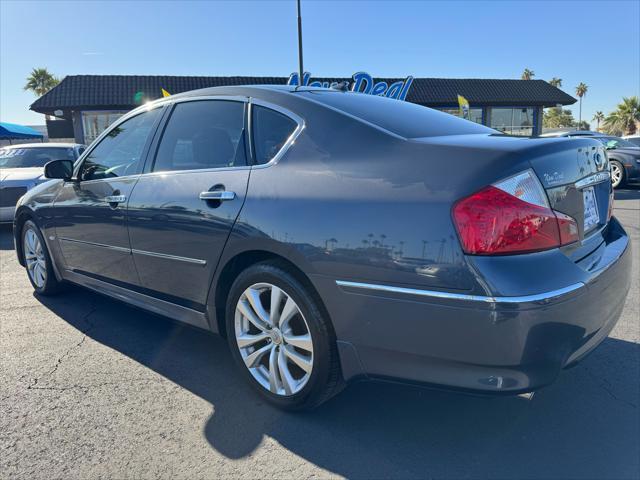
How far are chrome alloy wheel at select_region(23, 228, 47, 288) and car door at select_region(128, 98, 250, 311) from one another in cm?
182

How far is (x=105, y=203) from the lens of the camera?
351 centimetres

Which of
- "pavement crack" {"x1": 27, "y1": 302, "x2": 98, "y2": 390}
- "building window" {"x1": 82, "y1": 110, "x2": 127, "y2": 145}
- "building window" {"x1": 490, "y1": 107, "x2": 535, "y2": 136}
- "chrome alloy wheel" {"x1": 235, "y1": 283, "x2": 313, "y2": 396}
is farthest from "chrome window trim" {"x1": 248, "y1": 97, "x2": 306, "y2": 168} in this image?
"building window" {"x1": 490, "y1": 107, "x2": 535, "y2": 136}

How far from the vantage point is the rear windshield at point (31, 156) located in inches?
370

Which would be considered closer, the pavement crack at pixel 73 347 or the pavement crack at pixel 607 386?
the pavement crack at pixel 607 386

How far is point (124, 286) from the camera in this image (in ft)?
11.6

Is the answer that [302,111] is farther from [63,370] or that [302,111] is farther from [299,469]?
[63,370]

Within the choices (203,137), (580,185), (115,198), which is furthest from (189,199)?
(580,185)

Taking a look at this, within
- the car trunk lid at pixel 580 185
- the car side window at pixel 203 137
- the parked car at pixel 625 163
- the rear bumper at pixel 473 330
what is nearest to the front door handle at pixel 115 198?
the car side window at pixel 203 137

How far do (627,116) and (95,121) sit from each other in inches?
2202

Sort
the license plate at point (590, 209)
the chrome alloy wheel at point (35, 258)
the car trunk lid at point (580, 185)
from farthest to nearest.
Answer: the chrome alloy wheel at point (35, 258) → the license plate at point (590, 209) → the car trunk lid at point (580, 185)

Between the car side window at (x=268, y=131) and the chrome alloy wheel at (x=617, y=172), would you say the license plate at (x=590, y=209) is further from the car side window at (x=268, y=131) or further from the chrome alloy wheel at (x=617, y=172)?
the chrome alloy wheel at (x=617, y=172)

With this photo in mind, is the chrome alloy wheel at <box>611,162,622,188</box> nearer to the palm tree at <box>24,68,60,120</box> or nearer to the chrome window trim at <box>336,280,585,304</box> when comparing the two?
the chrome window trim at <box>336,280,585,304</box>

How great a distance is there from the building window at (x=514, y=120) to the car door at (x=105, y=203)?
2749cm

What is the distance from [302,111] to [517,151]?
3.57 feet
